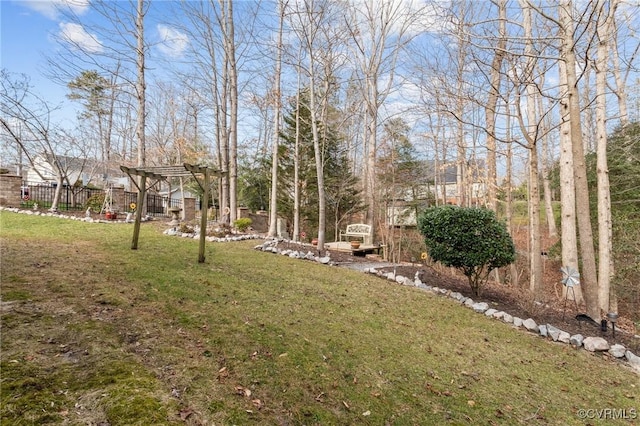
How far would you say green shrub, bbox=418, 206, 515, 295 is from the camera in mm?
4973

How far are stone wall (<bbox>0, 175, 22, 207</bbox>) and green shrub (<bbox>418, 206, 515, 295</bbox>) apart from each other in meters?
12.7

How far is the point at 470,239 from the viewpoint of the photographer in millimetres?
5035

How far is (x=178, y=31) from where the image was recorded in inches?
414

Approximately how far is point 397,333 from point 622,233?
719 cm

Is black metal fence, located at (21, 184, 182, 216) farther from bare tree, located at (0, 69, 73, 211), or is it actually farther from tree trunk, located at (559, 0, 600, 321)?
tree trunk, located at (559, 0, 600, 321)

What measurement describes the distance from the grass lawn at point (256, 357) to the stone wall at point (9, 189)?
7645 millimetres

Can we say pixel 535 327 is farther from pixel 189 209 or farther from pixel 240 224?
pixel 189 209

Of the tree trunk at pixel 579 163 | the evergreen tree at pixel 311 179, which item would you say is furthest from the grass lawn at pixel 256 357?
the evergreen tree at pixel 311 179

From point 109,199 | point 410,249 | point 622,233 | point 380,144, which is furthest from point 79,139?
point 622,233

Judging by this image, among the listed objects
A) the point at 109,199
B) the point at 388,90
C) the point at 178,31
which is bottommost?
the point at 109,199

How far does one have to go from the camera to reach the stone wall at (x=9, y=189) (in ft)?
32.9

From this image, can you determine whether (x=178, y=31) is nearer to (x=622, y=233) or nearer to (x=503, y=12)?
(x=503, y=12)

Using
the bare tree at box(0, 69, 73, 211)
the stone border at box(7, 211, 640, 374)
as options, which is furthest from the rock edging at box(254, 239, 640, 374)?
the bare tree at box(0, 69, 73, 211)

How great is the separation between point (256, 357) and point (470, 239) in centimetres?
394
